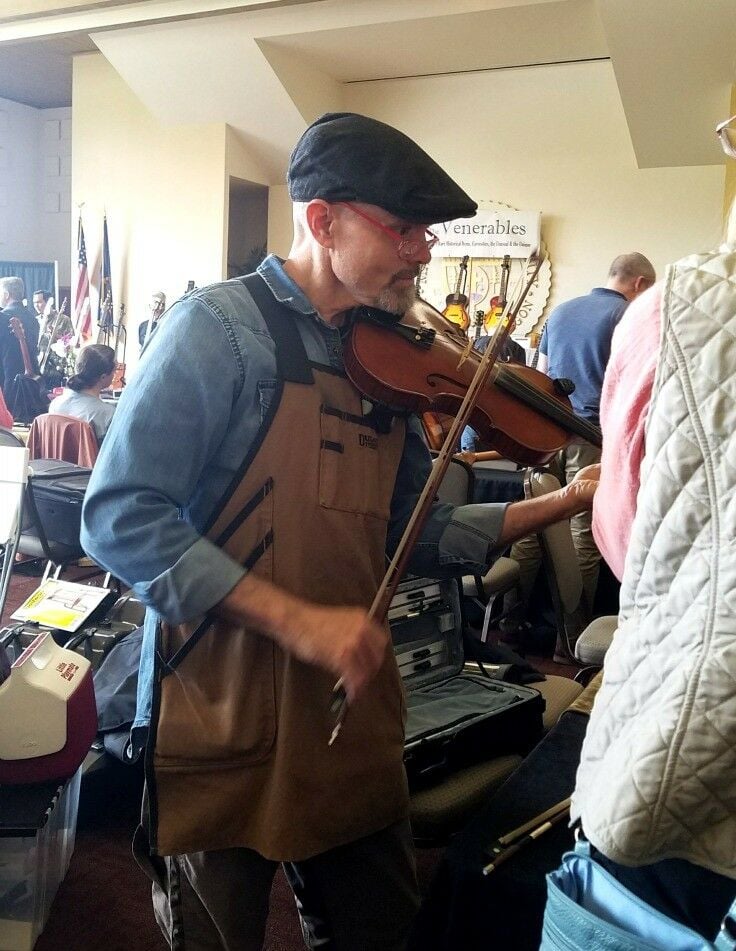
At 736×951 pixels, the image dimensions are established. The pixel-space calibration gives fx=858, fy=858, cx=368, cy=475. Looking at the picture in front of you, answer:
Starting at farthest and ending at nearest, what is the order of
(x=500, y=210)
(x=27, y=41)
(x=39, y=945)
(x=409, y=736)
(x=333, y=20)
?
(x=27, y=41), (x=500, y=210), (x=333, y=20), (x=39, y=945), (x=409, y=736)

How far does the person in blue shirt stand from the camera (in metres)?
3.75

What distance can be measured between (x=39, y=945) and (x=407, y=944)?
1.12 m

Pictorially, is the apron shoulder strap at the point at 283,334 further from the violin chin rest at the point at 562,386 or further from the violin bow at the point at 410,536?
the violin chin rest at the point at 562,386

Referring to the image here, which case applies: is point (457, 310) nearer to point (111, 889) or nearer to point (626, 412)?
point (111, 889)

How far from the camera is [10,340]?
669 centimetres

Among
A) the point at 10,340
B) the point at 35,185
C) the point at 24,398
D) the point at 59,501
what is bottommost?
the point at 59,501

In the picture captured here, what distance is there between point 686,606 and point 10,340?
6842mm

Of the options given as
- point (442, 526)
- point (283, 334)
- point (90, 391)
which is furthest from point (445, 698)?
point (90, 391)

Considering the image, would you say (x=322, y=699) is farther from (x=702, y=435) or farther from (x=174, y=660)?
(x=702, y=435)

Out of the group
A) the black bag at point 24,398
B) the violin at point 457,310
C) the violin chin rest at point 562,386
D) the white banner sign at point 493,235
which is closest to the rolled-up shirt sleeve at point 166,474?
the violin chin rest at point 562,386

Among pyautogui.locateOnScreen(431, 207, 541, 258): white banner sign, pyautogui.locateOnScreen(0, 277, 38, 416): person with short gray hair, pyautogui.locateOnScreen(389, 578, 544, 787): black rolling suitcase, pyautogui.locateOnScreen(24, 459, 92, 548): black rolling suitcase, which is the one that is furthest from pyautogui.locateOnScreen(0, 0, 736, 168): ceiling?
pyautogui.locateOnScreen(389, 578, 544, 787): black rolling suitcase

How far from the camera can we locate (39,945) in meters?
1.84

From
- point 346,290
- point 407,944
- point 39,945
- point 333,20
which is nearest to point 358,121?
point 346,290

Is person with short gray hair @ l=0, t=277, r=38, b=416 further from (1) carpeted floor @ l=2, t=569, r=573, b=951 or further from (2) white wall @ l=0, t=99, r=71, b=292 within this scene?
(1) carpeted floor @ l=2, t=569, r=573, b=951
